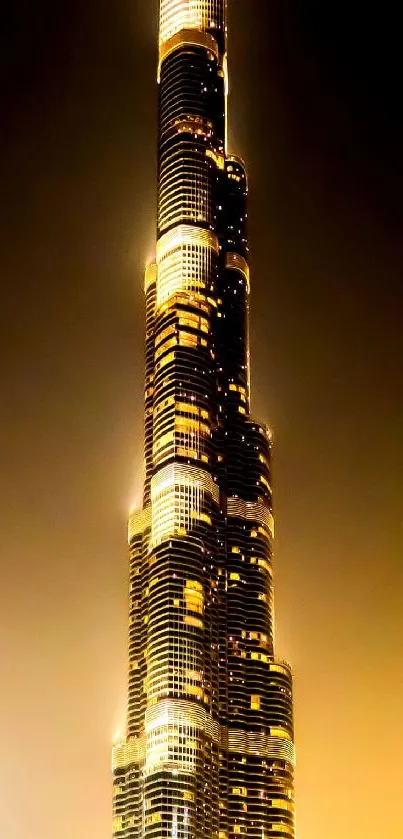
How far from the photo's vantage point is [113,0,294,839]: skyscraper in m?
110

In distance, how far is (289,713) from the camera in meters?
124

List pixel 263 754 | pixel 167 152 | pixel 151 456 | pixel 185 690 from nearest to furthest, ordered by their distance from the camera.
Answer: pixel 185 690 < pixel 263 754 < pixel 151 456 < pixel 167 152

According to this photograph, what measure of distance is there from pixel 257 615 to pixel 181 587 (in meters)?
14.9

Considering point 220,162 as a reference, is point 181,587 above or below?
below

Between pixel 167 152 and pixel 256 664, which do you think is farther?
pixel 167 152

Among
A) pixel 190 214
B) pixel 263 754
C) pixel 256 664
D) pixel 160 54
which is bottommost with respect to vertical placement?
pixel 263 754

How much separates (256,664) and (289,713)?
5.81 m

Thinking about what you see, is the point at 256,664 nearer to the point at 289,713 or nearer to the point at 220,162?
the point at 289,713

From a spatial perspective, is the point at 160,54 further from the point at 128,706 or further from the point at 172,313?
the point at 128,706

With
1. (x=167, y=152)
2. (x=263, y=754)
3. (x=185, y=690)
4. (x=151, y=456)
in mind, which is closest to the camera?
(x=185, y=690)

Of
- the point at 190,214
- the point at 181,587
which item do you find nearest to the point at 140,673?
the point at 181,587

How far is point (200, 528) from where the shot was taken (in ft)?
390

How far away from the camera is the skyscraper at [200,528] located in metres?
110

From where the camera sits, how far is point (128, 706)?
120m
